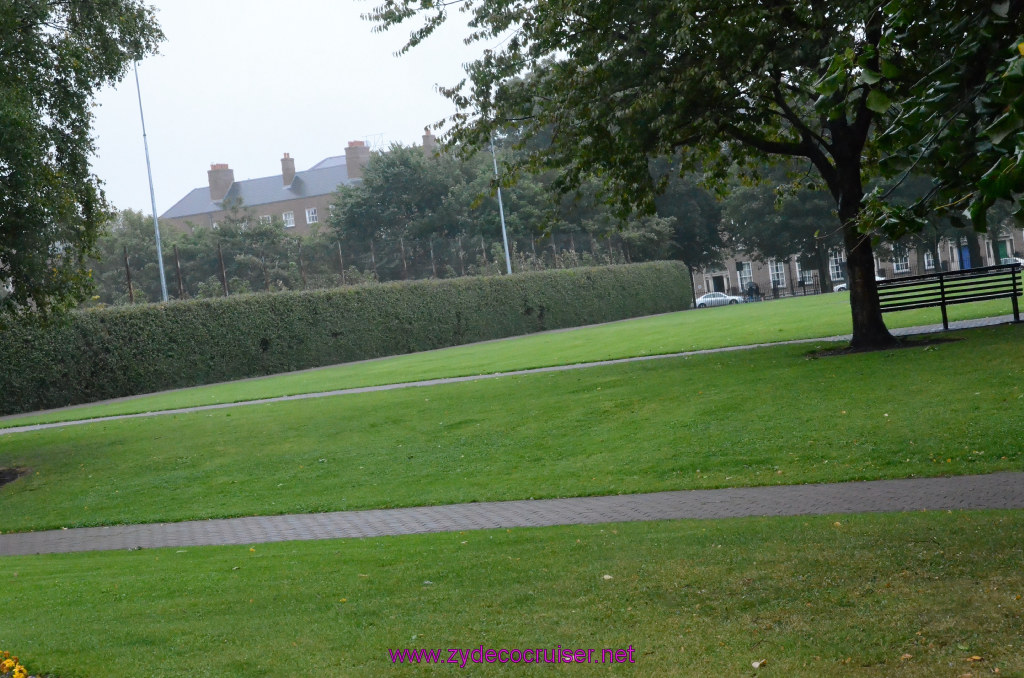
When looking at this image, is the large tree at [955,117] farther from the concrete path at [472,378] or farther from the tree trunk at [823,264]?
the tree trunk at [823,264]

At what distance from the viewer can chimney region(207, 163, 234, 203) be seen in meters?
98.4

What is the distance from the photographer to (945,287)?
22188 mm

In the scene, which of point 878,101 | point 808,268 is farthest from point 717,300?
point 878,101

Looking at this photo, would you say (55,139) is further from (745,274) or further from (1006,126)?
(745,274)

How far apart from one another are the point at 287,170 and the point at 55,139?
8629 centimetres

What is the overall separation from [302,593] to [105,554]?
15.7 ft

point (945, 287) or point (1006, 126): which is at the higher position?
point (1006, 126)

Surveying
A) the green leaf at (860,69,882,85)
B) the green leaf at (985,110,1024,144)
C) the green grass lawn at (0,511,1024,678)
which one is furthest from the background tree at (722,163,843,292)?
the green leaf at (985,110,1024,144)

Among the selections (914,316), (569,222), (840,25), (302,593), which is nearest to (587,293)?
(569,222)

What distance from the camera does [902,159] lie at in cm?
437

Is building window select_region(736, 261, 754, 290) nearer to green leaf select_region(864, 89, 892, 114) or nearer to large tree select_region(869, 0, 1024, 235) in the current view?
large tree select_region(869, 0, 1024, 235)

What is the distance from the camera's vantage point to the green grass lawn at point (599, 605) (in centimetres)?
526

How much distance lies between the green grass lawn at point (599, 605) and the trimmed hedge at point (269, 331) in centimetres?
1822

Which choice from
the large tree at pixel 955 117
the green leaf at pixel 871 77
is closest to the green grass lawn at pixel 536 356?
the large tree at pixel 955 117
